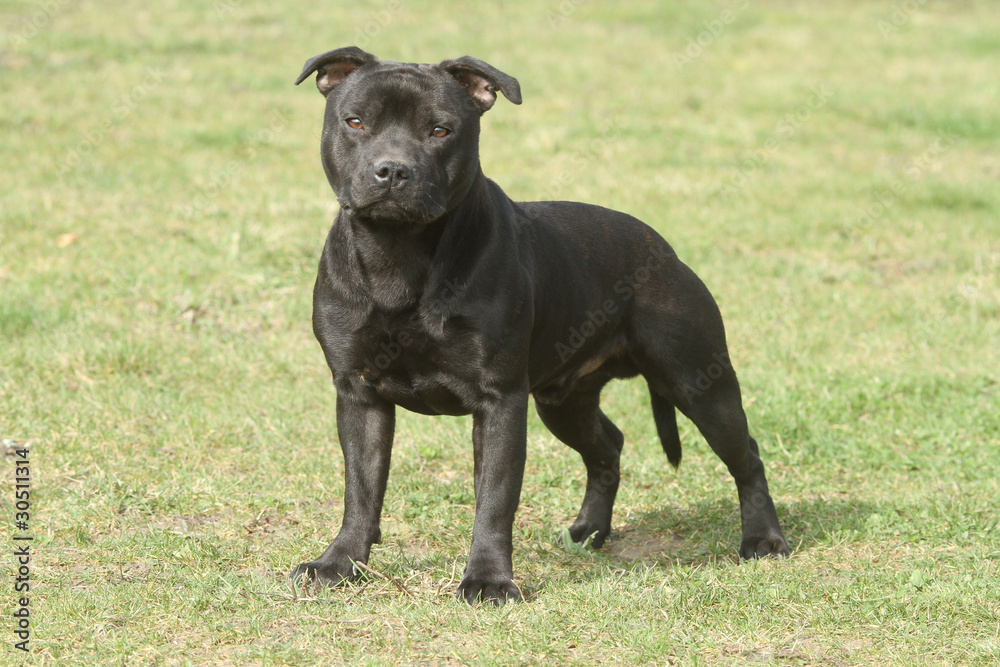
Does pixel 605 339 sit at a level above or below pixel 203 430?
above

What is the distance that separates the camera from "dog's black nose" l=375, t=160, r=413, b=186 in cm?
375

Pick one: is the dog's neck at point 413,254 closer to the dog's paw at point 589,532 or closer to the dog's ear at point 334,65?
the dog's ear at point 334,65

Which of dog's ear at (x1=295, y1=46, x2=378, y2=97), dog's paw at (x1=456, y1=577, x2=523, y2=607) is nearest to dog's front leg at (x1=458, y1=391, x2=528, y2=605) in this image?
dog's paw at (x1=456, y1=577, x2=523, y2=607)

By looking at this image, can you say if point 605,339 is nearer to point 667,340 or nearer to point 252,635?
point 667,340

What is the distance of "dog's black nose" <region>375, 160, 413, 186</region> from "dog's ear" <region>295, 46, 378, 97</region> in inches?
21.4

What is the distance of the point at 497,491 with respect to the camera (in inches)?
160

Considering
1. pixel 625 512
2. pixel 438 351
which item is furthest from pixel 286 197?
pixel 438 351

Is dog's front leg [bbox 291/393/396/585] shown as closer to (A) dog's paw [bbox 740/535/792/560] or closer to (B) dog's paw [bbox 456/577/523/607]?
(B) dog's paw [bbox 456/577/523/607]

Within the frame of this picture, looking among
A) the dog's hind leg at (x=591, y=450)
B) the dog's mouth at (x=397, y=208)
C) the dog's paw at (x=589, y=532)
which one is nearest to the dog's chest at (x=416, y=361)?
the dog's mouth at (x=397, y=208)

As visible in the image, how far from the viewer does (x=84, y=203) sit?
29.9ft

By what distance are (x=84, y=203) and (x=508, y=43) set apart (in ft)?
23.2

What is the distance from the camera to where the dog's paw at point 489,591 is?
3.92 m

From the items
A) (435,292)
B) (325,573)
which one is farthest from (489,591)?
(435,292)

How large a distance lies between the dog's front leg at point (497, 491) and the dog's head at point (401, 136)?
0.76 m
